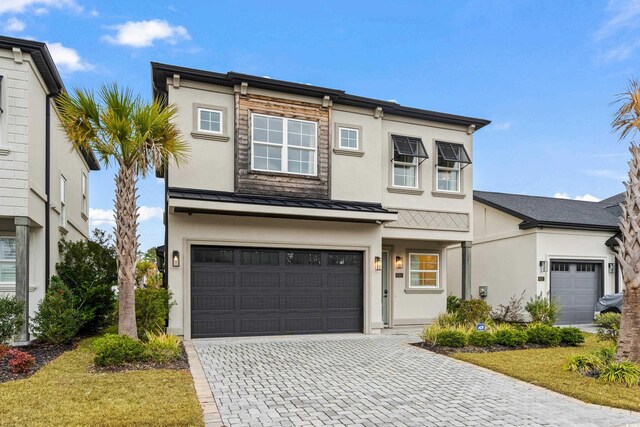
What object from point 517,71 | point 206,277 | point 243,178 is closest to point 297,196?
point 243,178

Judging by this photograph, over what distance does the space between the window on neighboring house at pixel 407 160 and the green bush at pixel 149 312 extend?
24.7 ft

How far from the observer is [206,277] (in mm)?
11305

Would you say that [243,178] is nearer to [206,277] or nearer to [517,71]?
[206,277]

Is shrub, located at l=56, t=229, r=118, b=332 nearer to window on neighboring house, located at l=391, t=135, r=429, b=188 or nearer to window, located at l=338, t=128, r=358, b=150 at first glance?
window, located at l=338, t=128, r=358, b=150

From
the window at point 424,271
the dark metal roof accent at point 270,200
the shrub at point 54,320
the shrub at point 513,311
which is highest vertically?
the dark metal roof accent at point 270,200

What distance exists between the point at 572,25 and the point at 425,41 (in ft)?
16.1

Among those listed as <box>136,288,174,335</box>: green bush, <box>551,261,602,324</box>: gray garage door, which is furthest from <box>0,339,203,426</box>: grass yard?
<box>551,261,602,324</box>: gray garage door

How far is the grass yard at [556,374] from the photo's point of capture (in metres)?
6.37

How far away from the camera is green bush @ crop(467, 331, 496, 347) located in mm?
10344

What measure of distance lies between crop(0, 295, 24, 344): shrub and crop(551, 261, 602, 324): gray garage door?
1591 centimetres

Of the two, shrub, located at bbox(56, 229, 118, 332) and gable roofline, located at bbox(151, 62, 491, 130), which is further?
shrub, located at bbox(56, 229, 118, 332)

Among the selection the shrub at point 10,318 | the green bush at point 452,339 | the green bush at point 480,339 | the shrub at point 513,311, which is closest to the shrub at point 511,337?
the green bush at point 480,339

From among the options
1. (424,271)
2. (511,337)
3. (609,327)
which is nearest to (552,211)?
(424,271)

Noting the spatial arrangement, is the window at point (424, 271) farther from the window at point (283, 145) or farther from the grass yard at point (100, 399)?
the grass yard at point (100, 399)
